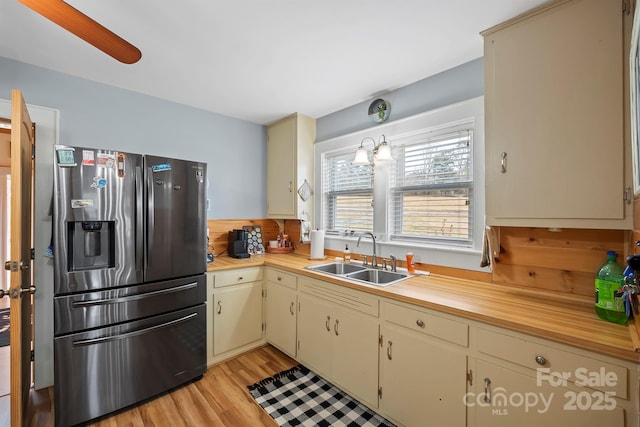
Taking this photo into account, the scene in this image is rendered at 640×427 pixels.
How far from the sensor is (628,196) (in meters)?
1.23

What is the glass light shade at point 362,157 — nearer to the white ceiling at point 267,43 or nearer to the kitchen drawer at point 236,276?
the white ceiling at point 267,43

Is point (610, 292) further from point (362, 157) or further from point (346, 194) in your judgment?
point (346, 194)

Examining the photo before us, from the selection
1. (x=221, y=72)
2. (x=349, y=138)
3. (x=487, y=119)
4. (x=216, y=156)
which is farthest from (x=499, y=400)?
(x=216, y=156)

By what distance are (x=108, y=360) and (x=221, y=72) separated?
2.20 m

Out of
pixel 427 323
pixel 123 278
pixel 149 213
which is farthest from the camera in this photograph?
pixel 149 213

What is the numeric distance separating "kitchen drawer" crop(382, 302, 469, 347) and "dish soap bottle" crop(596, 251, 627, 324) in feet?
1.89

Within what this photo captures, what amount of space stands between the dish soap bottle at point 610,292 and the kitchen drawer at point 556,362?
29 centimetres

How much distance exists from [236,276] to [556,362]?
2271 millimetres

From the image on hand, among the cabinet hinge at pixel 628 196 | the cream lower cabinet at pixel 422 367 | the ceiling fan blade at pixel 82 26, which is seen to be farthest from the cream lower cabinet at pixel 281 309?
the cabinet hinge at pixel 628 196

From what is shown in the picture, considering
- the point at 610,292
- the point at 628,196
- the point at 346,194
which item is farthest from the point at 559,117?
the point at 346,194

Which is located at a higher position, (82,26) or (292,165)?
(82,26)

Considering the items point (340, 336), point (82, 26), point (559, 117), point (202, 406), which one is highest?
point (82, 26)

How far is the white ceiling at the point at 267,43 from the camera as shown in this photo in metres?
1.48

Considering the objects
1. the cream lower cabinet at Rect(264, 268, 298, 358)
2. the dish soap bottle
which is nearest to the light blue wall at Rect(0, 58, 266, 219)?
the cream lower cabinet at Rect(264, 268, 298, 358)
